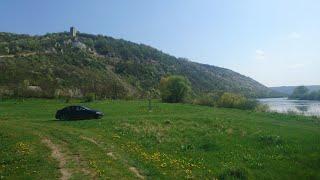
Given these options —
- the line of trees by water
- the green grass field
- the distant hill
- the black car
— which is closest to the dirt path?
the green grass field

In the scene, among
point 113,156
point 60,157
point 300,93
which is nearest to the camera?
point 60,157

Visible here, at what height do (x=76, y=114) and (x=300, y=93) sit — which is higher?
(x=300, y=93)

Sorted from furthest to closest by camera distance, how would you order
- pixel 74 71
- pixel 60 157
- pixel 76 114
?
pixel 74 71
pixel 76 114
pixel 60 157

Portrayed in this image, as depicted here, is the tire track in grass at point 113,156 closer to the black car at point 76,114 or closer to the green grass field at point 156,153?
the green grass field at point 156,153

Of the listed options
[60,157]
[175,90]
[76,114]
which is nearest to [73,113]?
[76,114]

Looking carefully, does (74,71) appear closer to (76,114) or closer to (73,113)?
(73,113)

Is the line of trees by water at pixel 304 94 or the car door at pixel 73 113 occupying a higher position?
the line of trees by water at pixel 304 94

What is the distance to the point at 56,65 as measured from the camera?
412ft

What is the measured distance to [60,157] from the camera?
71.3 ft

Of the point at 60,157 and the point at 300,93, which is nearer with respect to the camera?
the point at 60,157

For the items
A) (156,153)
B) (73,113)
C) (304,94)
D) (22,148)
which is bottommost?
(156,153)

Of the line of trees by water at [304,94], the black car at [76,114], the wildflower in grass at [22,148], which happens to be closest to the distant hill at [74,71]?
the line of trees by water at [304,94]

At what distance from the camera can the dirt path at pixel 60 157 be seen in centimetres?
1791

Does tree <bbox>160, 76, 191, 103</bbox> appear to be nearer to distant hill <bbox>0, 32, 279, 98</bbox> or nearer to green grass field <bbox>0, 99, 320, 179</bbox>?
distant hill <bbox>0, 32, 279, 98</bbox>
